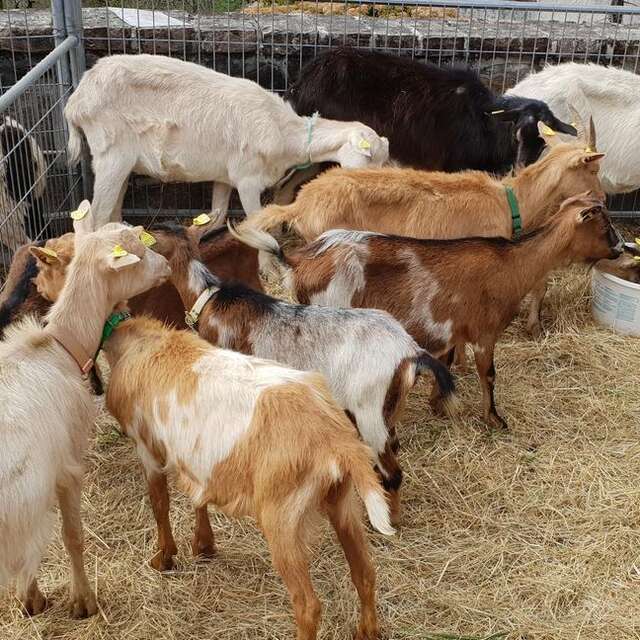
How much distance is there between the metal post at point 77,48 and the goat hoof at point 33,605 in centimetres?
348

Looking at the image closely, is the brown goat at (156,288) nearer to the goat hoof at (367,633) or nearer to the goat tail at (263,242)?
Answer: the goat tail at (263,242)

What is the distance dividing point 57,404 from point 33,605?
0.86 m

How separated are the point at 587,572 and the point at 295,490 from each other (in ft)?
4.93

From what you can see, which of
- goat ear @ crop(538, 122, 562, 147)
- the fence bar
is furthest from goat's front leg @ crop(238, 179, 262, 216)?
goat ear @ crop(538, 122, 562, 147)

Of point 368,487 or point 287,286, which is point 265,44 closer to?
point 287,286

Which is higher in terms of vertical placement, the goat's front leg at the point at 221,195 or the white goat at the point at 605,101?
the white goat at the point at 605,101

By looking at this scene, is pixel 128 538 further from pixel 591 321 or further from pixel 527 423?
pixel 591 321

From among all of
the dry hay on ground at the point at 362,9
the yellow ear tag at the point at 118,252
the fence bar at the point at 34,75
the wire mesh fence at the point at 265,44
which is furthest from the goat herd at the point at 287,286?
the dry hay on ground at the point at 362,9

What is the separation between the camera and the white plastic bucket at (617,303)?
5.29 meters

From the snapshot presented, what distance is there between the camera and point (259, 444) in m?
2.64

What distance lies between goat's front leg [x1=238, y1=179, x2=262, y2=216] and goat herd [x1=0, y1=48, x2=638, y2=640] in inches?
0.6

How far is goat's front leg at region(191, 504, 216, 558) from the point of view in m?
3.33

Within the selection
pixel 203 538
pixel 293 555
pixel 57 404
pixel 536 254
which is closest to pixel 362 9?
pixel 536 254

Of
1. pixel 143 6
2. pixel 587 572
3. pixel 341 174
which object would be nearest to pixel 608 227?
pixel 341 174
